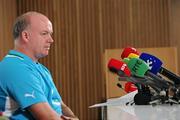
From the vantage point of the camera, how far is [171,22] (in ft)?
18.2

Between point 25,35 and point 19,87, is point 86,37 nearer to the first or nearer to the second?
point 25,35

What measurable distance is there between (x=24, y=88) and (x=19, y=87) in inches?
0.9

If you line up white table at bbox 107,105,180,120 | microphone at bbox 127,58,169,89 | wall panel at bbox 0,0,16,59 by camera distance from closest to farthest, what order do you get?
1. white table at bbox 107,105,180,120
2. microphone at bbox 127,58,169,89
3. wall panel at bbox 0,0,16,59

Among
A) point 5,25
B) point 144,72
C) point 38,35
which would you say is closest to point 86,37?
point 5,25

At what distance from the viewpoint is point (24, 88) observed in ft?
5.15

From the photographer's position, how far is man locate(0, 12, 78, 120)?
1.57 meters

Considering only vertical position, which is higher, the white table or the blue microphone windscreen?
the blue microphone windscreen

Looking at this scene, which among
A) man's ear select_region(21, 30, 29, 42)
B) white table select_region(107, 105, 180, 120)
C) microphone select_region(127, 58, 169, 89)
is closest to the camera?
white table select_region(107, 105, 180, 120)

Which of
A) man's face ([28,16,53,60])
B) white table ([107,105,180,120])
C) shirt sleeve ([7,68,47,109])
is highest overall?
man's face ([28,16,53,60])

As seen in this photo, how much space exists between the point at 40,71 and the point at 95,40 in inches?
146

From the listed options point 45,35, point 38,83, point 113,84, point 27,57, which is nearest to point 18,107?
point 38,83

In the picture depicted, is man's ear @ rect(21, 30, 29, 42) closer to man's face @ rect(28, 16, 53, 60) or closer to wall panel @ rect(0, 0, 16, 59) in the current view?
man's face @ rect(28, 16, 53, 60)

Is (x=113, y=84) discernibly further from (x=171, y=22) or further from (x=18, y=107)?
(x=18, y=107)

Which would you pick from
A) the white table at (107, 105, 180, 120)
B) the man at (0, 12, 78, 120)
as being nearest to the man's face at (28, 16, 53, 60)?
the man at (0, 12, 78, 120)
